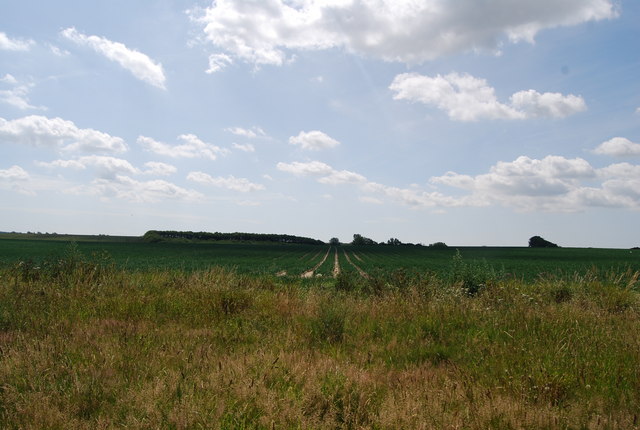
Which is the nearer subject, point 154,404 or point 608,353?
point 154,404

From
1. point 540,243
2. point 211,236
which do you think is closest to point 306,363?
point 211,236

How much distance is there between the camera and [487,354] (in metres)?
4.77

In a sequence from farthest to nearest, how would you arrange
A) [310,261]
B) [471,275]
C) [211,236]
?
[211,236], [310,261], [471,275]

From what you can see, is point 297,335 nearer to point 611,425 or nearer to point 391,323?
point 391,323

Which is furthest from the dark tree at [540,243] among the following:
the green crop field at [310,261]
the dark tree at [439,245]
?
the green crop field at [310,261]

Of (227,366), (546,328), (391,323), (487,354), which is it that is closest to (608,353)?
(546,328)

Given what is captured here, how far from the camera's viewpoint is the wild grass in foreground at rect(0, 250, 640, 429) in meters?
3.24

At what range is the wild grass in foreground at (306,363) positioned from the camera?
3236mm

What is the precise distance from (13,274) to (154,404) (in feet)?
32.4

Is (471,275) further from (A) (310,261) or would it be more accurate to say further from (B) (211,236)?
(B) (211,236)

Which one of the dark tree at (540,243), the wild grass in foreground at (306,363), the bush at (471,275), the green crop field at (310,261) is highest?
the dark tree at (540,243)

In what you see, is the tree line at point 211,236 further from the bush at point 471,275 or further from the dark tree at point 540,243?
the bush at point 471,275

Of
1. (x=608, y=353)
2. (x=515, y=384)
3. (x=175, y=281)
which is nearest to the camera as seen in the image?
(x=515, y=384)

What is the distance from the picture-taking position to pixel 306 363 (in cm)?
423
